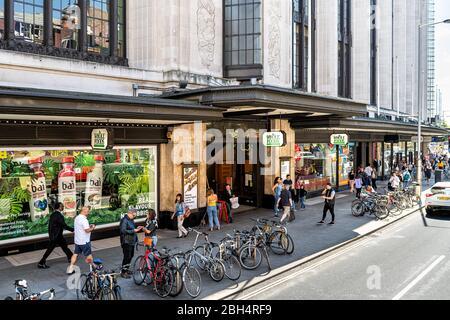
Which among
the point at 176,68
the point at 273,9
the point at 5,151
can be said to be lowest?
the point at 5,151

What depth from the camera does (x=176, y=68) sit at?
56.2 feet

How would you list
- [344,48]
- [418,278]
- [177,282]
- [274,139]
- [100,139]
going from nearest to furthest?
[177,282], [418,278], [100,139], [274,139], [344,48]

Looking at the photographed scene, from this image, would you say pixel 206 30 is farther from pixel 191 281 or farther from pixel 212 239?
pixel 191 281

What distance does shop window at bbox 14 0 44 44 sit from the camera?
13148mm

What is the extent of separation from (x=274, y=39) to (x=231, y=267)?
13818 mm

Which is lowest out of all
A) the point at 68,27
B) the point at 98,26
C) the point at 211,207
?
the point at 211,207

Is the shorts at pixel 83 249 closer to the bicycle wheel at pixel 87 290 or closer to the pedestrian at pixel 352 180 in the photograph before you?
the bicycle wheel at pixel 87 290

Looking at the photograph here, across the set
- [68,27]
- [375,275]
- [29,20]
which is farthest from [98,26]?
[375,275]

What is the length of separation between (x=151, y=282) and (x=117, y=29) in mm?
10844

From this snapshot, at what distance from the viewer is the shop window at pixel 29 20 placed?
1315 centimetres

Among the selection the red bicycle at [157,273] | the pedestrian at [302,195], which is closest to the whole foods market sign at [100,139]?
the red bicycle at [157,273]

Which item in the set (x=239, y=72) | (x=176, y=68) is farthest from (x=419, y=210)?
(x=176, y=68)

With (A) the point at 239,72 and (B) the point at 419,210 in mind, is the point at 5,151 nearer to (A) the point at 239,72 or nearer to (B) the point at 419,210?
(A) the point at 239,72

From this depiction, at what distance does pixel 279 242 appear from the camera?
12461 millimetres
